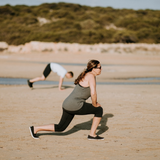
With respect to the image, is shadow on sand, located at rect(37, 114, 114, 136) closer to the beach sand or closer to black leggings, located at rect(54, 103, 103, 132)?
the beach sand

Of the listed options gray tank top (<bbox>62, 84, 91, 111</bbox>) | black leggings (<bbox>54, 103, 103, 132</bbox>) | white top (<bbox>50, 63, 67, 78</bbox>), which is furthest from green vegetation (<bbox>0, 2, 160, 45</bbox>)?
gray tank top (<bbox>62, 84, 91, 111</bbox>)

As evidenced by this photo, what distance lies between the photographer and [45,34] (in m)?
44.2

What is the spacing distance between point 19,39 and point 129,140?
4105 centimetres

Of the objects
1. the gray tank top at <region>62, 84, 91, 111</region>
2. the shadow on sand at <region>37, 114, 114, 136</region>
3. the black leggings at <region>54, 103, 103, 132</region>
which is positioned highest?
the gray tank top at <region>62, 84, 91, 111</region>

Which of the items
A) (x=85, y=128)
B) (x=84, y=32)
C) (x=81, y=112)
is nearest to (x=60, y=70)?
(x=85, y=128)

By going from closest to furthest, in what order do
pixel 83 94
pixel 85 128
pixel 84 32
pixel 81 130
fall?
pixel 83 94 → pixel 81 130 → pixel 85 128 → pixel 84 32

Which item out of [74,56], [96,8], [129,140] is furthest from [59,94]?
[96,8]

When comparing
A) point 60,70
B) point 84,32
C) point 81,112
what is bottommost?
point 81,112

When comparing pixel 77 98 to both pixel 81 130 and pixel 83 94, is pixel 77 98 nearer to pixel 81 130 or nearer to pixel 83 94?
pixel 83 94

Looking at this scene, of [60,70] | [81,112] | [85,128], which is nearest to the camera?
[81,112]

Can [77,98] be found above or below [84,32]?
below

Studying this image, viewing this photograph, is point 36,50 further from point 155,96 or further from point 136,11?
point 136,11

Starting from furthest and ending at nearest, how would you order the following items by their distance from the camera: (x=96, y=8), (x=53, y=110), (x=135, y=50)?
(x=96, y=8), (x=135, y=50), (x=53, y=110)

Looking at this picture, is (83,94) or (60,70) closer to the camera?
(83,94)
